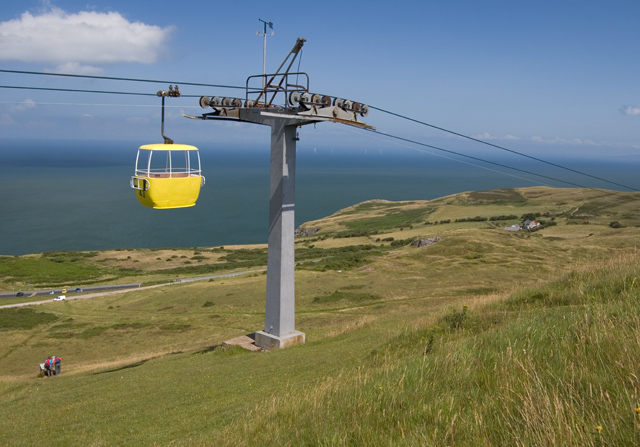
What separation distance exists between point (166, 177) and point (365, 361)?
785cm

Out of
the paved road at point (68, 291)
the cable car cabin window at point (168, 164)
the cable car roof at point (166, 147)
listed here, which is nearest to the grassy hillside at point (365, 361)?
the cable car cabin window at point (168, 164)

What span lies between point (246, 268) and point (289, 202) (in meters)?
42.1

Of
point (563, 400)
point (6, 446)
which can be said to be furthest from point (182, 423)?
point (563, 400)

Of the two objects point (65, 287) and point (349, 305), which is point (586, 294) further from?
point (65, 287)

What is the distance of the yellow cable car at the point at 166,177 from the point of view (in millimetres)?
13992

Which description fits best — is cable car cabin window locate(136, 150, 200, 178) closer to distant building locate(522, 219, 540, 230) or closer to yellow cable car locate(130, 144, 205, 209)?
yellow cable car locate(130, 144, 205, 209)

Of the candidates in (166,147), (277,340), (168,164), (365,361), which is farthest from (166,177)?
(365,361)

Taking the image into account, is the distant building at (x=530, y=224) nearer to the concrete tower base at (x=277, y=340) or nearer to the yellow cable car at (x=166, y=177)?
the concrete tower base at (x=277, y=340)

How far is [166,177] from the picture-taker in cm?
1423

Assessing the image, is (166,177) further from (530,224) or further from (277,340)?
(530,224)

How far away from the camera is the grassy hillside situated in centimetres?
480

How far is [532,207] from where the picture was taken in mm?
88062

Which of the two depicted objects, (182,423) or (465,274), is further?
(465,274)

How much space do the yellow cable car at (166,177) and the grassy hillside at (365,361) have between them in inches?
198
